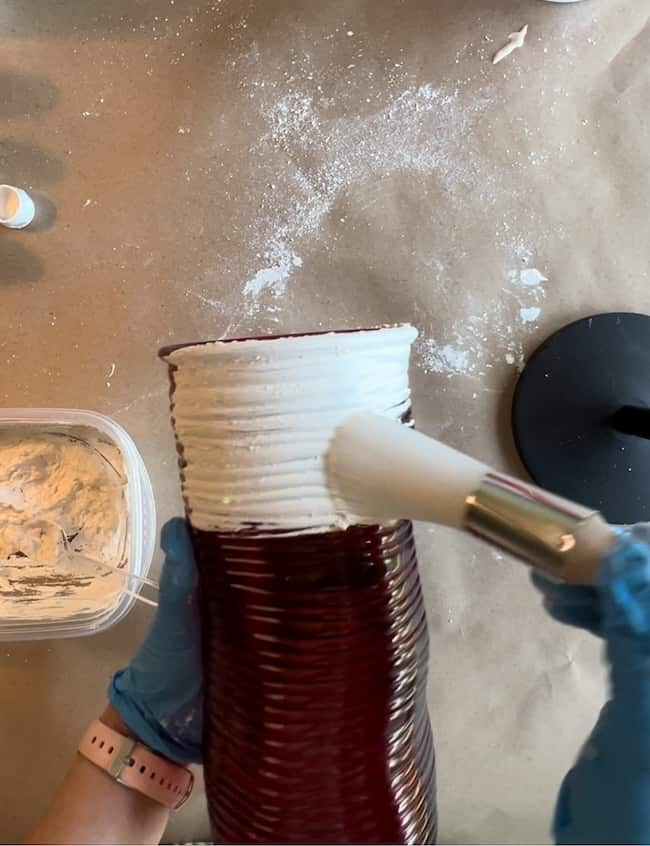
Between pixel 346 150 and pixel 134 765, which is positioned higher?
pixel 346 150

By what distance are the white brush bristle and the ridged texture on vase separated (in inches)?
1.4

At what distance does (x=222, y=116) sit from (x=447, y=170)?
27cm

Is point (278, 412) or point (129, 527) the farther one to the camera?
point (129, 527)

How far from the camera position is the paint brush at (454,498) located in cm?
40

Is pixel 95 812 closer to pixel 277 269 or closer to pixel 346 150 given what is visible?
pixel 277 269

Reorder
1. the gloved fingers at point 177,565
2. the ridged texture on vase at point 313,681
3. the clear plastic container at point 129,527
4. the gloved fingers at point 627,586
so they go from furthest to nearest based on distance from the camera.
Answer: the clear plastic container at point 129,527 < the gloved fingers at point 177,565 < the ridged texture on vase at point 313,681 < the gloved fingers at point 627,586

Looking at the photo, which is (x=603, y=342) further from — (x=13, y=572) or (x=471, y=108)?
(x=13, y=572)

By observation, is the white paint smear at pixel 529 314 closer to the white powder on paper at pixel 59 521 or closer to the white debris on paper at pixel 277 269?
the white debris on paper at pixel 277 269

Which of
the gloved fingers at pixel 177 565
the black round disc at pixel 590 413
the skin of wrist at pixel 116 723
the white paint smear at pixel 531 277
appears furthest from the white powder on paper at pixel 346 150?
the skin of wrist at pixel 116 723

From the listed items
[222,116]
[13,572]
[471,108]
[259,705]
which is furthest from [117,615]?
[471,108]

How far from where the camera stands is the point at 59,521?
834mm

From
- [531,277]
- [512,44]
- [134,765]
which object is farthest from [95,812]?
[512,44]

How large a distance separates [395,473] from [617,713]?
0.66 ft

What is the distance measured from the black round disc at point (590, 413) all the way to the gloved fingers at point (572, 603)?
0.36 meters
